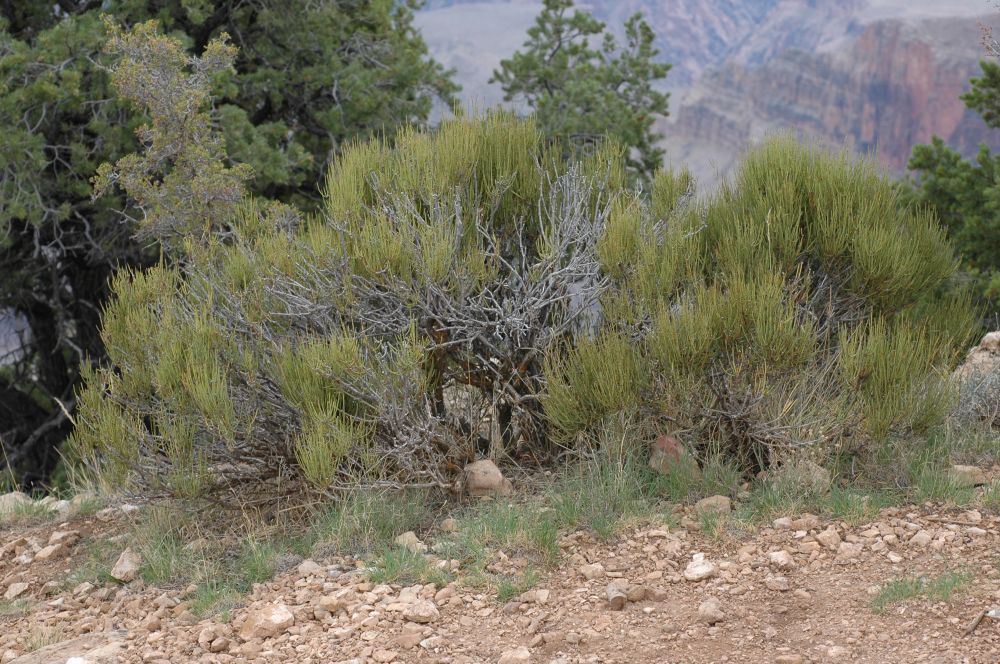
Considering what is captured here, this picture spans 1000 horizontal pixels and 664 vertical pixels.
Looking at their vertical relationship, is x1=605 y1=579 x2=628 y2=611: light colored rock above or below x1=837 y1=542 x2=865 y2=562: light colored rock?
above

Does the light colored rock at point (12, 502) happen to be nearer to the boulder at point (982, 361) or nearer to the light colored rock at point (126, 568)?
the light colored rock at point (126, 568)

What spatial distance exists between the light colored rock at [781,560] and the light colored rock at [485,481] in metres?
1.32

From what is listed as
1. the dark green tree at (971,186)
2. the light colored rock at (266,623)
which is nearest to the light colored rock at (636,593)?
the light colored rock at (266,623)

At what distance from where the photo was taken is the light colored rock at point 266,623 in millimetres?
3836

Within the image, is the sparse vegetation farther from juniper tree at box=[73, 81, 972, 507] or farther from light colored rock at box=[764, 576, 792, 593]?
juniper tree at box=[73, 81, 972, 507]

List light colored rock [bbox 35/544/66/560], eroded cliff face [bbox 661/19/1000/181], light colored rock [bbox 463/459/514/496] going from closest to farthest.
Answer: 1. light colored rock [bbox 463/459/514/496]
2. light colored rock [bbox 35/544/66/560]
3. eroded cliff face [bbox 661/19/1000/181]

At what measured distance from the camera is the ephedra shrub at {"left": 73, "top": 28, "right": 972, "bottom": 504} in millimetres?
4555

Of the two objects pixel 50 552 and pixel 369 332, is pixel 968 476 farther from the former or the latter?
pixel 50 552

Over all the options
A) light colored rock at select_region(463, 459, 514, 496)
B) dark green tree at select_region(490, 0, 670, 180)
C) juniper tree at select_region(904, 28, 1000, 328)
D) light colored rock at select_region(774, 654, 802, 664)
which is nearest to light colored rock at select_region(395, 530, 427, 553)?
light colored rock at select_region(463, 459, 514, 496)

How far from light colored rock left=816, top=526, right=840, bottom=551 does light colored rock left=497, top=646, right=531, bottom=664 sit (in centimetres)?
133

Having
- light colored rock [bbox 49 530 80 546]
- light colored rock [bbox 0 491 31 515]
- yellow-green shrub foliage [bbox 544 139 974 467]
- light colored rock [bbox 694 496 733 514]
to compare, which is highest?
yellow-green shrub foliage [bbox 544 139 974 467]

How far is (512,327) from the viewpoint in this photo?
487cm

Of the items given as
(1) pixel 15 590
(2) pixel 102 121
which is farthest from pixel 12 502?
(2) pixel 102 121

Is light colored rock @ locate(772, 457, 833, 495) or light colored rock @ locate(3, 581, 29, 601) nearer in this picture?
light colored rock @ locate(772, 457, 833, 495)
